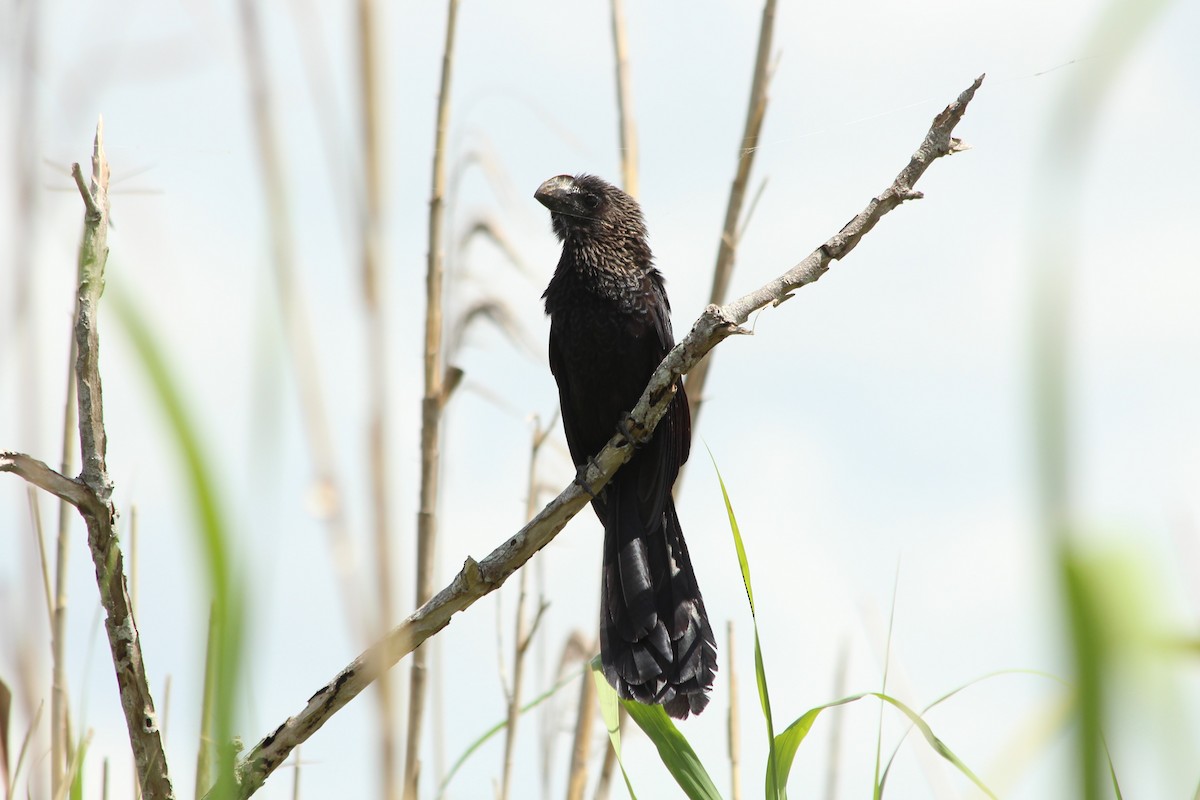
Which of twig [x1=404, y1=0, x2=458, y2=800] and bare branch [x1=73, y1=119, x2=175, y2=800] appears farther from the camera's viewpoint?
twig [x1=404, y1=0, x2=458, y2=800]

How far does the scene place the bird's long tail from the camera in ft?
9.39

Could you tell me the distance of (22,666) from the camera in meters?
1.60

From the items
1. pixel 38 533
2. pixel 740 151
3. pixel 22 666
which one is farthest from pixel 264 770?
pixel 740 151

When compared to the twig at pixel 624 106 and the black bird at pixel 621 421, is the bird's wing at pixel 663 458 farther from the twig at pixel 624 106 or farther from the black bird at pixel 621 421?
the twig at pixel 624 106

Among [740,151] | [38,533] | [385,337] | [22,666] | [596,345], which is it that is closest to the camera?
[385,337]

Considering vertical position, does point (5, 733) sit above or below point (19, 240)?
below

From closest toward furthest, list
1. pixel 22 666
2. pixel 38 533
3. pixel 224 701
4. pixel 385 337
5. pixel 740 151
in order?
1. pixel 224 701
2. pixel 385 337
3. pixel 22 666
4. pixel 38 533
5. pixel 740 151

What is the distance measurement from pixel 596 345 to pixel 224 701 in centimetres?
296

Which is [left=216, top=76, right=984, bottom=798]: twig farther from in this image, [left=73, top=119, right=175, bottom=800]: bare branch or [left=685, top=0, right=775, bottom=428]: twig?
[left=685, top=0, right=775, bottom=428]: twig

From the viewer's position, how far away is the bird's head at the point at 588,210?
12.7 ft

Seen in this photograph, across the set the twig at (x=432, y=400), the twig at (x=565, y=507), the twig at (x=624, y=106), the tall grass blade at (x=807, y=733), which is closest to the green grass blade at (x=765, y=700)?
the tall grass blade at (x=807, y=733)

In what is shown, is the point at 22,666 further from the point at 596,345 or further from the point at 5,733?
the point at 596,345

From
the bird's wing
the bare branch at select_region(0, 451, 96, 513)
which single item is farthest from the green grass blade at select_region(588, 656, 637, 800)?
the bird's wing

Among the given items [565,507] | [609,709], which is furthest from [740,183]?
[609,709]
